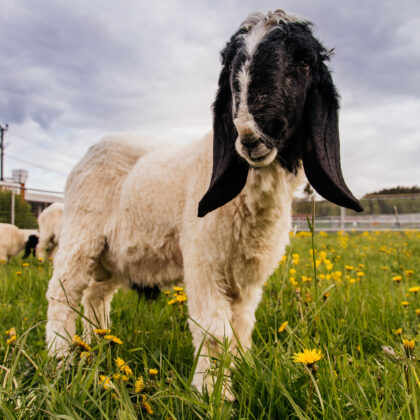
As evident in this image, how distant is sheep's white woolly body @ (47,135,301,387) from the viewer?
197cm

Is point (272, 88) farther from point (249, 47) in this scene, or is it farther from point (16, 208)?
point (16, 208)

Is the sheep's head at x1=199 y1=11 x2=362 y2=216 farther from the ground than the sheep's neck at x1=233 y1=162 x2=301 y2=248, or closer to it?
farther from the ground

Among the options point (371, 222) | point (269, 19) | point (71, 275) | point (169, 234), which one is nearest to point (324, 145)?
point (269, 19)

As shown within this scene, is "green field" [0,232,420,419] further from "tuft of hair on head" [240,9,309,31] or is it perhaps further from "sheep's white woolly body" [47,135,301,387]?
"tuft of hair on head" [240,9,309,31]

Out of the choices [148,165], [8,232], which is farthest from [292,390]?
[8,232]

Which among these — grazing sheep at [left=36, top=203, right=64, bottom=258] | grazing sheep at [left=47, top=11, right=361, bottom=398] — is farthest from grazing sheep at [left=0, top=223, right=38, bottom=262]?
grazing sheep at [left=47, top=11, right=361, bottom=398]

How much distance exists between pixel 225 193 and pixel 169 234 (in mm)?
723

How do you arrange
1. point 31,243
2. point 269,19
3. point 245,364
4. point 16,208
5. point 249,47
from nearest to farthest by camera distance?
point 245,364, point 249,47, point 269,19, point 31,243, point 16,208

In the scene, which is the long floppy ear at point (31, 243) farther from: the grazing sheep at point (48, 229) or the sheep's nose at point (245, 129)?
the sheep's nose at point (245, 129)

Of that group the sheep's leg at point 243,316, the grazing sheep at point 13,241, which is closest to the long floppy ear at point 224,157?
the sheep's leg at point 243,316

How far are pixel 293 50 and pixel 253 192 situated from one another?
713 millimetres

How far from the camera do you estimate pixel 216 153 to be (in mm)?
1898

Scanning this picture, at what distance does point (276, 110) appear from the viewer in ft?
5.05

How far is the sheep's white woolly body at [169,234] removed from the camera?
1.97 m
